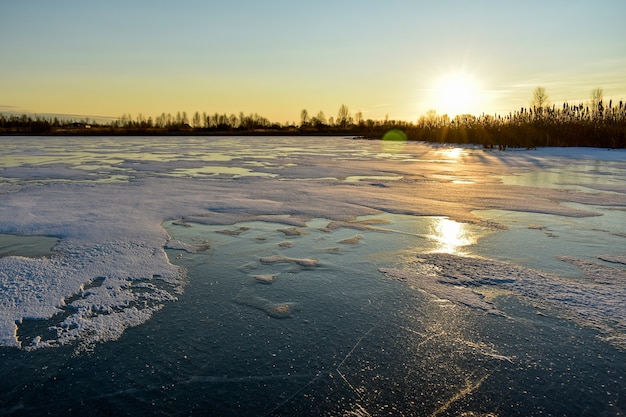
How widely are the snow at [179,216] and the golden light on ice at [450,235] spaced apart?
0.82 ft

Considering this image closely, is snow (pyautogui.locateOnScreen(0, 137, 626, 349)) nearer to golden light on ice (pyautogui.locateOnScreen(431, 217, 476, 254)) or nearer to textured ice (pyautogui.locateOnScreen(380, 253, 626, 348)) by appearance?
textured ice (pyautogui.locateOnScreen(380, 253, 626, 348))

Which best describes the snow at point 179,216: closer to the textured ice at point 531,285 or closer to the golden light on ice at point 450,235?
the textured ice at point 531,285

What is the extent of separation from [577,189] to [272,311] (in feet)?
21.6

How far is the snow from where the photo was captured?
8.38ft

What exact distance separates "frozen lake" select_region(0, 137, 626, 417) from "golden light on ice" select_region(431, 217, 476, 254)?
40 mm

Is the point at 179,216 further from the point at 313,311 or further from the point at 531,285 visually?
the point at 531,285

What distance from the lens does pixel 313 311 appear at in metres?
2.51

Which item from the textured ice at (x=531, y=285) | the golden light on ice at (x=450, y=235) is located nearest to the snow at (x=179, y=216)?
the textured ice at (x=531, y=285)

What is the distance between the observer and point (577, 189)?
7.12m

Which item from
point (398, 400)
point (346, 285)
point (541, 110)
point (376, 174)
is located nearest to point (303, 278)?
point (346, 285)

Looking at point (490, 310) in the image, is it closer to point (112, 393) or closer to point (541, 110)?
point (112, 393)

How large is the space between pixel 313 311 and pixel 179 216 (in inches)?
123

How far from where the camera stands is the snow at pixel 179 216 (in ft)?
8.38

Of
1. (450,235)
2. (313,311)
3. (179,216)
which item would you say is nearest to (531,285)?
(450,235)
